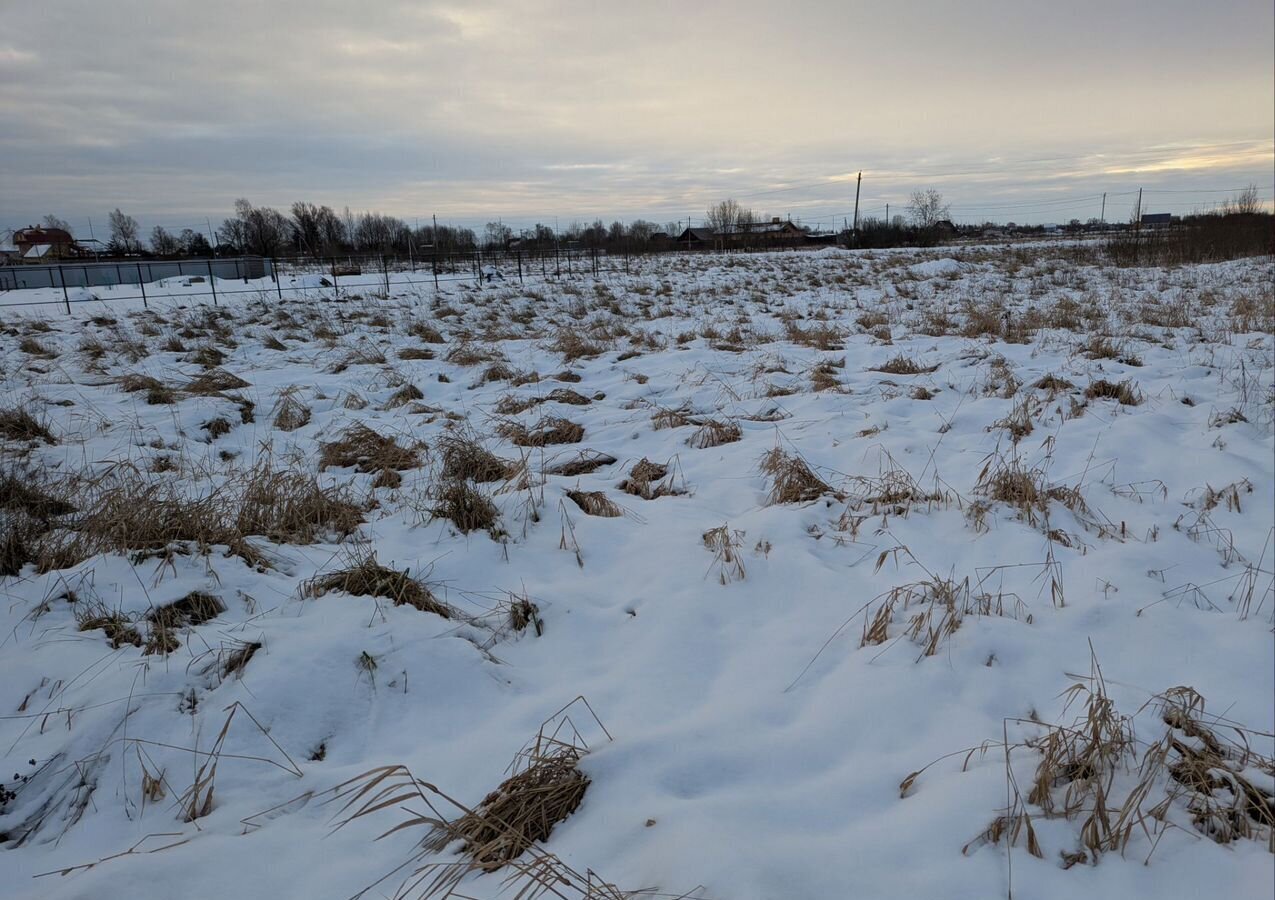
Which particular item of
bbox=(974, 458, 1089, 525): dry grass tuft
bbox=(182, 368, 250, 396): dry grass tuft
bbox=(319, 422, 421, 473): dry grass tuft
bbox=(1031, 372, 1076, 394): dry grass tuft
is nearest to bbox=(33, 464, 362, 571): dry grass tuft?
bbox=(319, 422, 421, 473): dry grass tuft

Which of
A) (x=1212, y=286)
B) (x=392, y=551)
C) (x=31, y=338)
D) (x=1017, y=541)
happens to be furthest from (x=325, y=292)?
(x=1212, y=286)

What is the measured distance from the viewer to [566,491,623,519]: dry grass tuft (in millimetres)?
4082

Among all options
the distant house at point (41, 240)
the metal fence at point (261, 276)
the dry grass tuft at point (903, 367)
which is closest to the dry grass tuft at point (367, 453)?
the dry grass tuft at point (903, 367)

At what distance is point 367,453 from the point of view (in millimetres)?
5277

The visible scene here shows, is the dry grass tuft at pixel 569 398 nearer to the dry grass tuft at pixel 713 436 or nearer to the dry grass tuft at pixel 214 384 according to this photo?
the dry grass tuft at pixel 713 436

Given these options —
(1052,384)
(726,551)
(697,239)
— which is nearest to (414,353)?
(726,551)

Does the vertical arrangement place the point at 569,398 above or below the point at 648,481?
above

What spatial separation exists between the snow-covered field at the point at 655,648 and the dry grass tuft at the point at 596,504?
0.02m

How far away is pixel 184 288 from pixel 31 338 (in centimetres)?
1612

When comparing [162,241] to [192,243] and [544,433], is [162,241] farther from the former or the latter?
[544,433]

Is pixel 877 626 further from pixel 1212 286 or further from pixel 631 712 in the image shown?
pixel 1212 286

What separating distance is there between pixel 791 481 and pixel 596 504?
1.26 m

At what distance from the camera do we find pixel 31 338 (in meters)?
10.8

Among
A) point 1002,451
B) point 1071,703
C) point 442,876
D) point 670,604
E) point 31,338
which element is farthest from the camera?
point 31,338
